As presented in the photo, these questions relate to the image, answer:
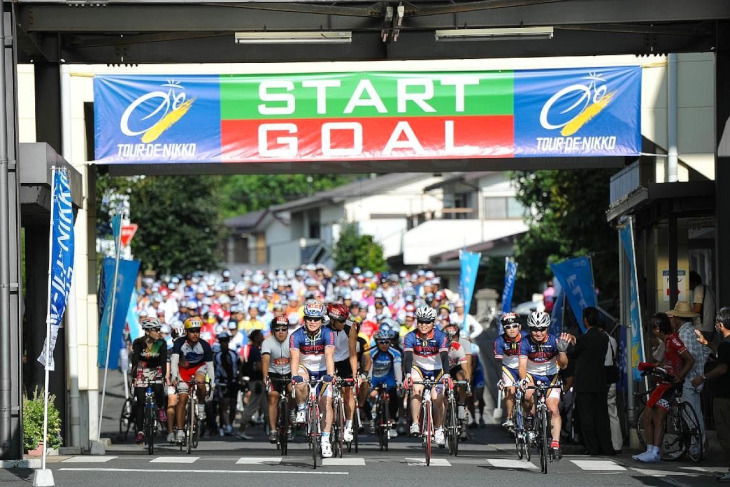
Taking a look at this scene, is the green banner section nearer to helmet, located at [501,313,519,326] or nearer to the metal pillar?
the metal pillar

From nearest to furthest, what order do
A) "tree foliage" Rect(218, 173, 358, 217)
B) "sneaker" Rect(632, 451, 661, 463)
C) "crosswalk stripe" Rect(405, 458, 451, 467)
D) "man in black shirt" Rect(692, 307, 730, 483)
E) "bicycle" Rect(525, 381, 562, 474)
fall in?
"man in black shirt" Rect(692, 307, 730, 483) → "bicycle" Rect(525, 381, 562, 474) → "crosswalk stripe" Rect(405, 458, 451, 467) → "sneaker" Rect(632, 451, 661, 463) → "tree foliage" Rect(218, 173, 358, 217)

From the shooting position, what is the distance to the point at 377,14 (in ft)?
54.8

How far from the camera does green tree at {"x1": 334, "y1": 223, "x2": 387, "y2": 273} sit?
245 ft

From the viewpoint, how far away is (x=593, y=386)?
19328 mm

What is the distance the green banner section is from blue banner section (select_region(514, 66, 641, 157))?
0.37 m

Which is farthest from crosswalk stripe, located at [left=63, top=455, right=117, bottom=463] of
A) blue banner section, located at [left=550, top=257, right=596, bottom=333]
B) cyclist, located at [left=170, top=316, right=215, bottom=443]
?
blue banner section, located at [left=550, top=257, right=596, bottom=333]

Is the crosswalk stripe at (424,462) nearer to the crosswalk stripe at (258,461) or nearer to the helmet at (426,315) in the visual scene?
the crosswalk stripe at (258,461)


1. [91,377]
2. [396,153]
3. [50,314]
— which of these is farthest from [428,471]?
[91,377]

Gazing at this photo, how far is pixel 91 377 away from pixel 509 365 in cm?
691

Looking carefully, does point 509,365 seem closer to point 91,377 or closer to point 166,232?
point 91,377

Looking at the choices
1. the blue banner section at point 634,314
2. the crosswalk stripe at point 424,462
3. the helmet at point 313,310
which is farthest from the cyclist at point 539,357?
the blue banner section at point 634,314

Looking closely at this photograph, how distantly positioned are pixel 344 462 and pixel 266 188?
100242 mm

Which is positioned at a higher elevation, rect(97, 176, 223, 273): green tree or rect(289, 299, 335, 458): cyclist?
rect(97, 176, 223, 273): green tree

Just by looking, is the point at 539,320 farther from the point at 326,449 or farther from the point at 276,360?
the point at 276,360
